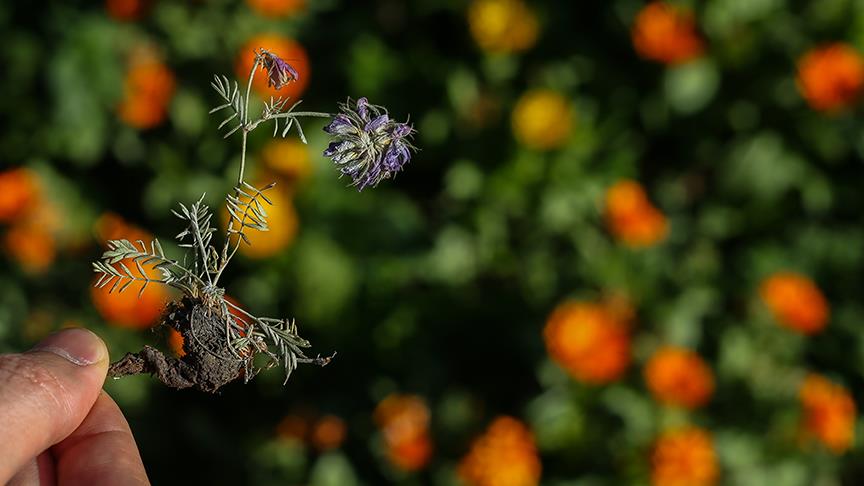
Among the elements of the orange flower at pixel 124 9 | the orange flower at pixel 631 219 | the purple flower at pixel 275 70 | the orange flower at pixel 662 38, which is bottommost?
the orange flower at pixel 631 219

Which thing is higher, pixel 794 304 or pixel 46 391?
pixel 46 391

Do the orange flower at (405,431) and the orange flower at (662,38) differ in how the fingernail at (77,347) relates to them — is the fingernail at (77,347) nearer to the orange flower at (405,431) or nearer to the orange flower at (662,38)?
the orange flower at (405,431)

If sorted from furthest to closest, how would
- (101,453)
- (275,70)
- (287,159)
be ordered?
1. (287,159)
2. (101,453)
3. (275,70)

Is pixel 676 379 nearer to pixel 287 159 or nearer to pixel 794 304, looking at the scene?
pixel 794 304

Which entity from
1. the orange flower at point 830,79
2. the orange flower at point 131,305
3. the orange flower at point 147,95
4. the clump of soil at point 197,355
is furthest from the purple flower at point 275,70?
the orange flower at point 830,79

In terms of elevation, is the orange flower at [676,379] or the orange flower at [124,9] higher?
the orange flower at [124,9]

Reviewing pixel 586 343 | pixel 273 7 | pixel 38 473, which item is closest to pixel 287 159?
pixel 273 7

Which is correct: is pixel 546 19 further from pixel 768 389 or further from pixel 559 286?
pixel 768 389
